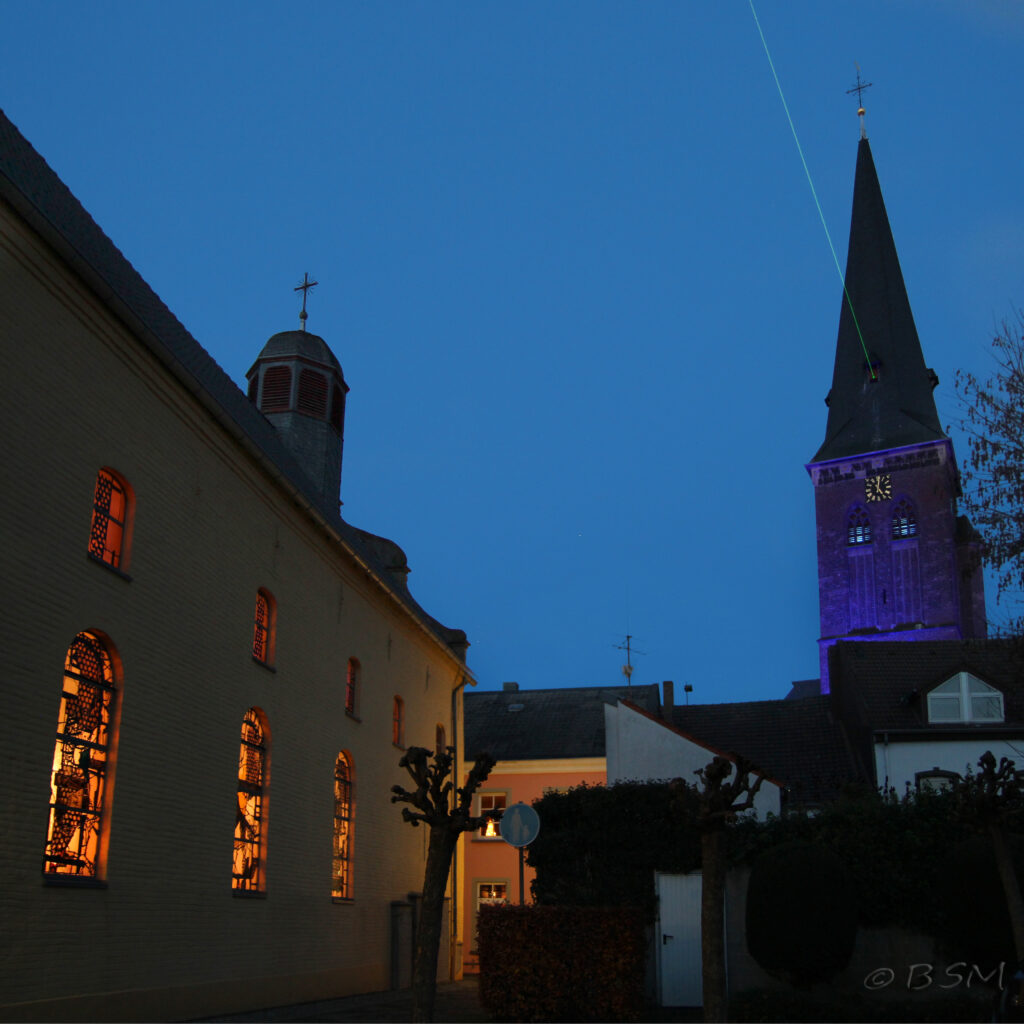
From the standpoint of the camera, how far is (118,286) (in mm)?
14398

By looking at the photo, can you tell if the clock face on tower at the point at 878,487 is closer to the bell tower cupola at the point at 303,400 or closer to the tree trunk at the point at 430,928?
the bell tower cupola at the point at 303,400

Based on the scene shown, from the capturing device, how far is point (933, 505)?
206 feet

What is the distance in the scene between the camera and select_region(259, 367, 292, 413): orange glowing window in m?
27.7

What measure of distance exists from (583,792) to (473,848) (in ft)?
46.5

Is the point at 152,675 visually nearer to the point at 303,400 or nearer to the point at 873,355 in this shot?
the point at 303,400

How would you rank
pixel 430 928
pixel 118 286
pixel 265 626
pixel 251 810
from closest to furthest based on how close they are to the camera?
pixel 430 928, pixel 118 286, pixel 251 810, pixel 265 626

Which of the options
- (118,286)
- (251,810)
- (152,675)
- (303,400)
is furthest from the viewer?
(303,400)

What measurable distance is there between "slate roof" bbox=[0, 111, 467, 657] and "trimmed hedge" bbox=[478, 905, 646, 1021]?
762 centimetres

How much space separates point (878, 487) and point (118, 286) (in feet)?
190

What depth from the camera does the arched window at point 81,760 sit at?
12.2 metres

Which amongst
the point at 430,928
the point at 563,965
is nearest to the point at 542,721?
the point at 563,965

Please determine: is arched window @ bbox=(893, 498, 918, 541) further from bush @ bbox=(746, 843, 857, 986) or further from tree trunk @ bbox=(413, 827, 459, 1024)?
tree trunk @ bbox=(413, 827, 459, 1024)

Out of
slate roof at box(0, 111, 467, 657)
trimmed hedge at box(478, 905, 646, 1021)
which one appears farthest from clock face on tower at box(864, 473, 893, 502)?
trimmed hedge at box(478, 905, 646, 1021)

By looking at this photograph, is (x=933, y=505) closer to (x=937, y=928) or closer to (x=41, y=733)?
(x=937, y=928)
